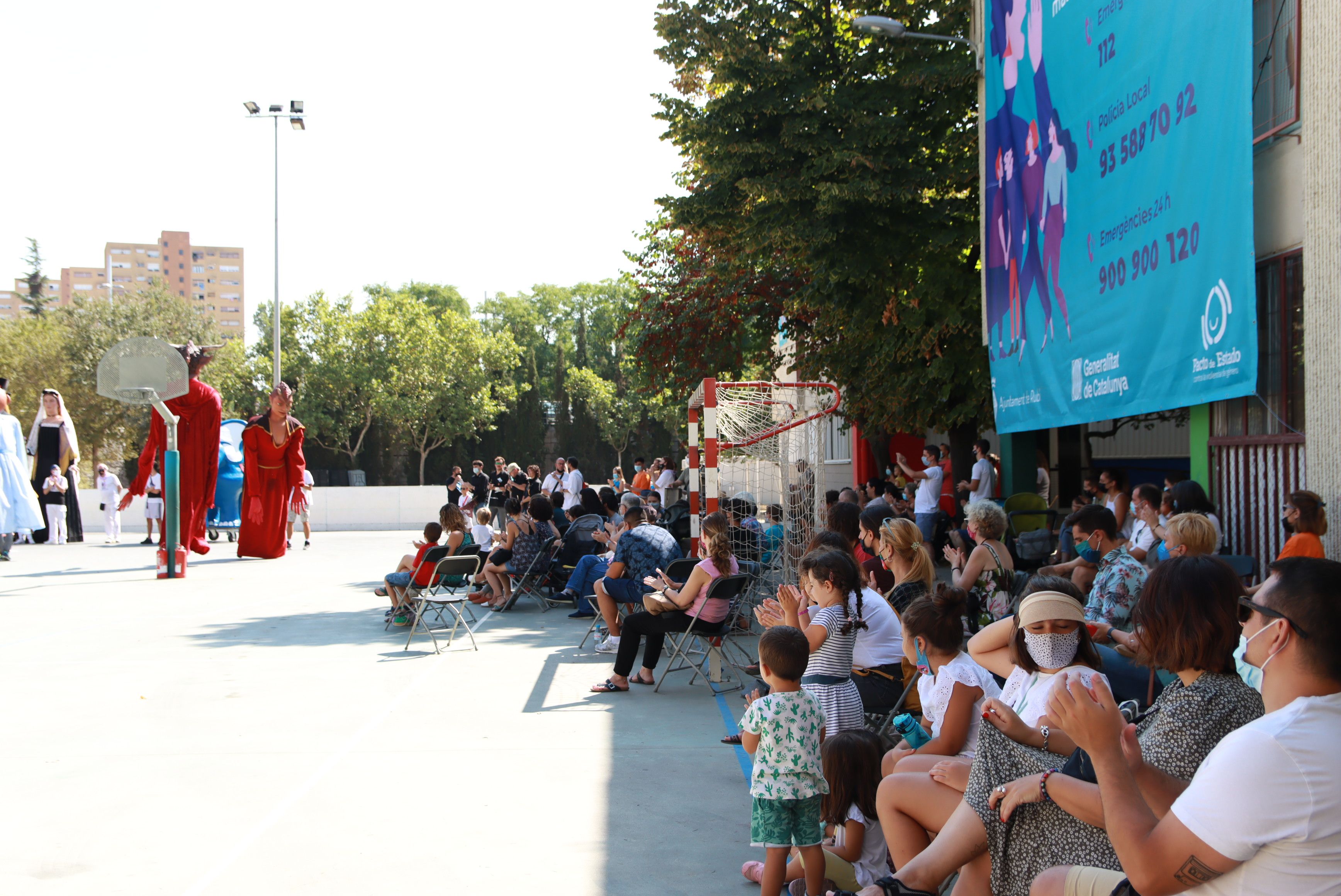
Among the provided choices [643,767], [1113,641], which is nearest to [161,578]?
[643,767]

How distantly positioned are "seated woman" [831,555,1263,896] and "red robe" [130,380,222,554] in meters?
15.0

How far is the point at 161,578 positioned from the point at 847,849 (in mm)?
12822

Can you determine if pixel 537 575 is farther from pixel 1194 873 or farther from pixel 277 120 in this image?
pixel 277 120

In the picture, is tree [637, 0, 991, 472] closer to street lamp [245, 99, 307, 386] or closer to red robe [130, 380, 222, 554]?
red robe [130, 380, 222, 554]

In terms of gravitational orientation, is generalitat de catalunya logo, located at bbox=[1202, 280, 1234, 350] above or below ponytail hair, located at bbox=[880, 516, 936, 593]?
above

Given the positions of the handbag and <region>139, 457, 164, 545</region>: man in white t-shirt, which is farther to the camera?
<region>139, 457, 164, 545</region>: man in white t-shirt

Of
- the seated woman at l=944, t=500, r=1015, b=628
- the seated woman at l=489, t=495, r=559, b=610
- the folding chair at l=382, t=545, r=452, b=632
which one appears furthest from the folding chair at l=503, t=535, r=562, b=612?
the seated woman at l=944, t=500, r=1015, b=628

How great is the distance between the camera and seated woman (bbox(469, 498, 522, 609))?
11.3 meters

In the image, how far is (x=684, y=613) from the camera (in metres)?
7.25

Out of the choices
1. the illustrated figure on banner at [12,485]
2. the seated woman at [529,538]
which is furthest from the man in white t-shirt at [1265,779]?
the illustrated figure on banner at [12,485]

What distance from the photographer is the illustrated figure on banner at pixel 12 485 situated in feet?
55.5

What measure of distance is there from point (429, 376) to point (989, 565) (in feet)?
135

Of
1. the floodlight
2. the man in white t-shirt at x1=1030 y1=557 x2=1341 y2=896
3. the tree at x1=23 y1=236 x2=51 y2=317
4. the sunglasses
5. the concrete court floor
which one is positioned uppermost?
the tree at x1=23 y1=236 x2=51 y2=317

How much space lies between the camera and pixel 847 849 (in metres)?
3.77
